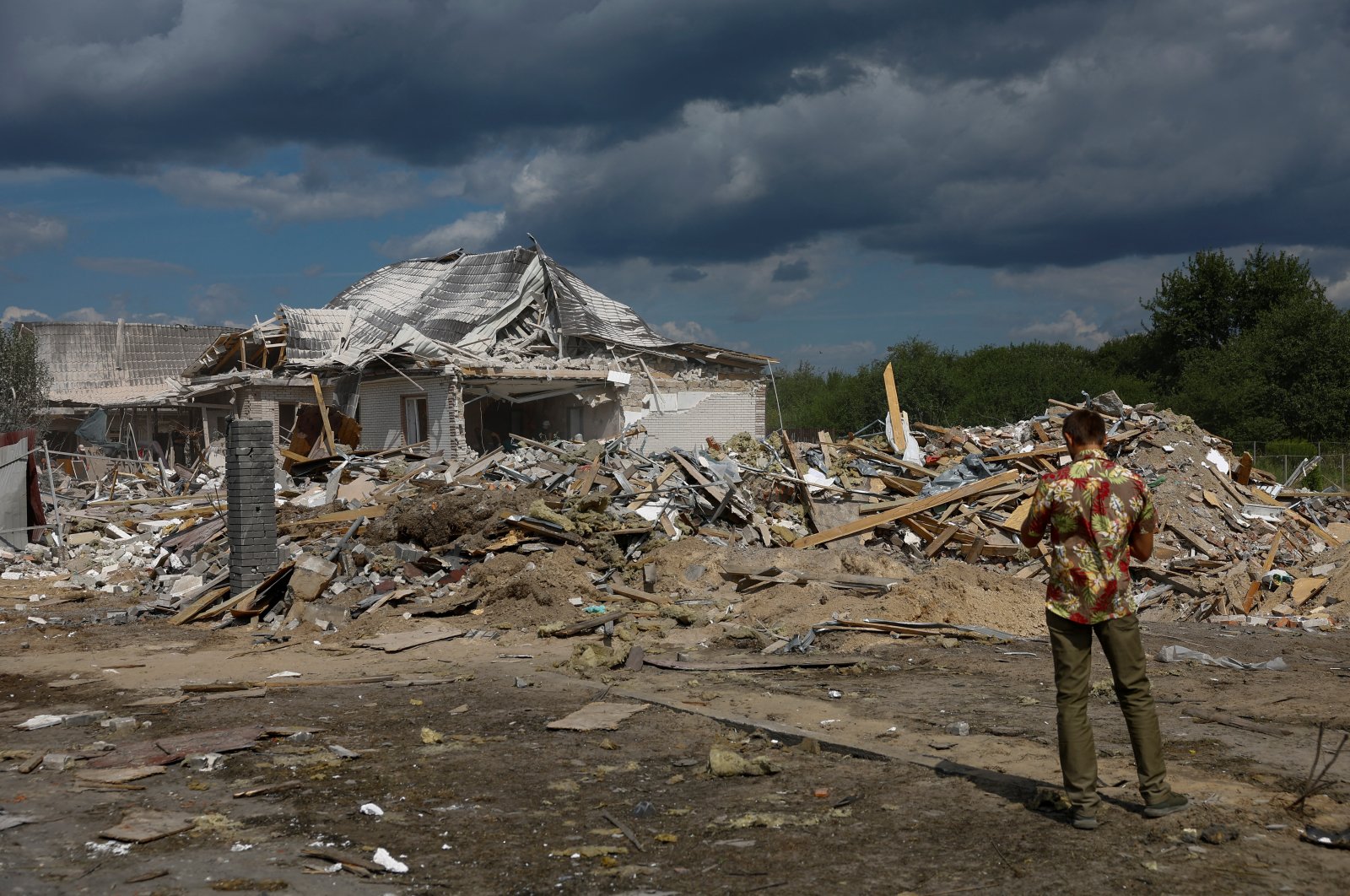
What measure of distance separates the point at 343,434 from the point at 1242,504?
17.5 m

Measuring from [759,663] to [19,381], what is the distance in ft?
129

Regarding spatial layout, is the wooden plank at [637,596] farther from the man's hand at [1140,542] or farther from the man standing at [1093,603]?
the man's hand at [1140,542]

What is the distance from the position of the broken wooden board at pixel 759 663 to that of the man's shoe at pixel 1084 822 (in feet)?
13.6

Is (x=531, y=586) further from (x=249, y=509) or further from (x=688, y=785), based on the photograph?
(x=688, y=785)

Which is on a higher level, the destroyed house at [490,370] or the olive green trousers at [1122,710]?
the destroyed house at [490,370]

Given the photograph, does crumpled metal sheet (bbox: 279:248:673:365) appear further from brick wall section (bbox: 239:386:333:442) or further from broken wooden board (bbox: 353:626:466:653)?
broken wooden board (bbox: 353:626:466:653)

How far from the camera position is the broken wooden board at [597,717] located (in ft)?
21.3

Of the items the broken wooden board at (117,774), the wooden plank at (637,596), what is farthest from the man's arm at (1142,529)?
the wooden plank at (637,596)

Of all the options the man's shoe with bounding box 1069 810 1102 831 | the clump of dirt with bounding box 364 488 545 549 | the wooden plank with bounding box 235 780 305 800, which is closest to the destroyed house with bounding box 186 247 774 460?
the clump of dirt with bounding box 364 488 545 549

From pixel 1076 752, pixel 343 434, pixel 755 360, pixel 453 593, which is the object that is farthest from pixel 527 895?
pixel 755 360

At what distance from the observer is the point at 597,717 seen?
6.72 metres

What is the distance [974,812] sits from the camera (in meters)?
4.49

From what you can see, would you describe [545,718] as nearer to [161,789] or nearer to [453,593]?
[161,789]

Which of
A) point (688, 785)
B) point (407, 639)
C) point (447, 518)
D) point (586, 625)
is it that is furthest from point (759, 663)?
point (447, 518)
